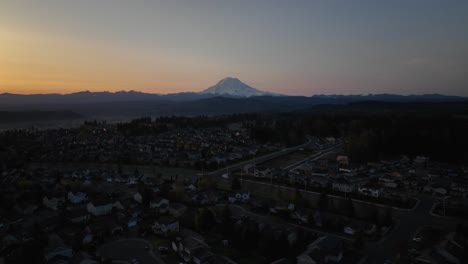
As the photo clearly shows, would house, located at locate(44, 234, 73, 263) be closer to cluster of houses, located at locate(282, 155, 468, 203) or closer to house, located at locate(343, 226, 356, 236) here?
house, located at locate(343, 226, 356, 236)

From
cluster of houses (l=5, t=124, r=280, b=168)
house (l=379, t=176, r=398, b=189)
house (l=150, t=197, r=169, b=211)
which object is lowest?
house (l=379, t=176, r=398, b=189)

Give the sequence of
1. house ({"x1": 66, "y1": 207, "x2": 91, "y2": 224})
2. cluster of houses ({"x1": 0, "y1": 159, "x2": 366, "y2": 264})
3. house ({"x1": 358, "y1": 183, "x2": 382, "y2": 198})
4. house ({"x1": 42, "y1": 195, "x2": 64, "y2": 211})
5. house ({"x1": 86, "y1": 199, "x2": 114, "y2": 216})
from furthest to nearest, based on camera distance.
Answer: house ({"x1": 358, "y1": 183, "x2": 382, "y2": 198}) < house ({"x1": 42, "y1": 195, "x2": 64, "y2": 211}) < house ({"x1": 86, "y1": 199, "x2": 114, "y2": 216}) < house ({"x1": 66, "y1": 207, "x2": 91, "y2": 224}) < cluster of houses ({"x1": 0, "y1": 159, "x2": 366, "y2": 264})

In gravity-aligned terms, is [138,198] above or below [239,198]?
above

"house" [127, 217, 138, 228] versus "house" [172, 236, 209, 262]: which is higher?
A: "house" [172, 236, 209, 262]

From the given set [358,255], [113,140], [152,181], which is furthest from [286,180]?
[113,140]

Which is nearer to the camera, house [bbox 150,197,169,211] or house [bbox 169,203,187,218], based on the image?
house [bbox 169,203,187,218]

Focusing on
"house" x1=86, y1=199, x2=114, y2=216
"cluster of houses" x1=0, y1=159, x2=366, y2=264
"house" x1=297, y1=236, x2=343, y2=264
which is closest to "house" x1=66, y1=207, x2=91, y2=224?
"cluster of houses" x1=0, y1=159, x2=366, y2=264

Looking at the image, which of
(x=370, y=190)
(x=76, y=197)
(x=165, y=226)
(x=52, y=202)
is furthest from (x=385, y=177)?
(x=52, y=202)

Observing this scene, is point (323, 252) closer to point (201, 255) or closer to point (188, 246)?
point (201, 255)
